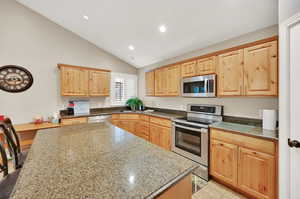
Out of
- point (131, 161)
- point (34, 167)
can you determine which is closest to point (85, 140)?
point (34, 167)

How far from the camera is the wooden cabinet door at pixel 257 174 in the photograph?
1.62 m

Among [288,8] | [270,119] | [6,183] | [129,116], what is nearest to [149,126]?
[129,116]

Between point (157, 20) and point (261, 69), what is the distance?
6.60ft

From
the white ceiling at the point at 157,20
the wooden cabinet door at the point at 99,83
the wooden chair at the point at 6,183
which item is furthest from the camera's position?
the wooden cabinet door at the point at 99,83

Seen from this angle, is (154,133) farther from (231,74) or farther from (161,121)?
(231,74)

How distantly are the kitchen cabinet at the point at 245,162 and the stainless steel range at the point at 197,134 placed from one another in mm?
127

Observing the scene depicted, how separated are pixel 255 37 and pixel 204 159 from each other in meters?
2.28

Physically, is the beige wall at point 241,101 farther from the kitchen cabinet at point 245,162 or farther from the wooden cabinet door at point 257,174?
the wooden cabinet door at point 257,174

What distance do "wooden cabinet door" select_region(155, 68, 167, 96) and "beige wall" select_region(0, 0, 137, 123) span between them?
2.33 m

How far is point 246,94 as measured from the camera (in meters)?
2.06

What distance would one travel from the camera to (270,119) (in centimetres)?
186

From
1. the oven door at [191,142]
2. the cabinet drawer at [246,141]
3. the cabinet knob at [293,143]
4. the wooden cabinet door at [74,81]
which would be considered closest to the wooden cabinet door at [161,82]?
the oven door at [191,142]

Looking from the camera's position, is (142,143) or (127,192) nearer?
(127,192)

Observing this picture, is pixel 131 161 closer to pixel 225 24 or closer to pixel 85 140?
pixel 85 140
